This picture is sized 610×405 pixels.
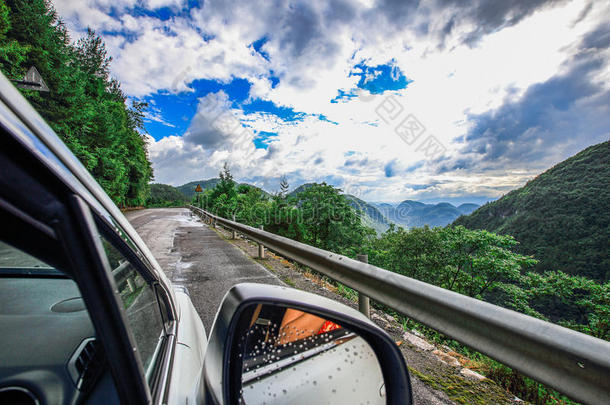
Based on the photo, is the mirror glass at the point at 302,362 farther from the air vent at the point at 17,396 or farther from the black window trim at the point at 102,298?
the air vent at the point at 17,396

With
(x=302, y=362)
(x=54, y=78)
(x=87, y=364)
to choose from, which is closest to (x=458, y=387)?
(x=302, y=362)

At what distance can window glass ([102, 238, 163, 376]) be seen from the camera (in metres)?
0.79

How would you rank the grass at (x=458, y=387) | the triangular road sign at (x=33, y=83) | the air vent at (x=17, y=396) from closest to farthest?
the air vent at (x=17, y=396)
the triangular road sign at (x=33, y=83)
the grass at (x=458, y=387)

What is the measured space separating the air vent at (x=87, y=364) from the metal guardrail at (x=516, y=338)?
5.51 ft

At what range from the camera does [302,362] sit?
0.93 m

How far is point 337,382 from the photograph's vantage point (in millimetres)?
934

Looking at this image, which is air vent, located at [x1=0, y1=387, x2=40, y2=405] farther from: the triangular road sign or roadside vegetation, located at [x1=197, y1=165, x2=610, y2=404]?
roadside vegetation, located at [x1=197, y1=165, x2=610, y2=404]

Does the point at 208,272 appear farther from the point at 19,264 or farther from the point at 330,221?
the point at 330,221

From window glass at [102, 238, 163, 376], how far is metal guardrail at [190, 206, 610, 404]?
161cm

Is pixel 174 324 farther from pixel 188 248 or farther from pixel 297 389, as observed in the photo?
pixel 188 248

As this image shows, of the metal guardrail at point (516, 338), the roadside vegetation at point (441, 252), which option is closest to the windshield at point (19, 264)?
the metal guardrail at point (516, 338)

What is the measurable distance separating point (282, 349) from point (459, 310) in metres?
1.23

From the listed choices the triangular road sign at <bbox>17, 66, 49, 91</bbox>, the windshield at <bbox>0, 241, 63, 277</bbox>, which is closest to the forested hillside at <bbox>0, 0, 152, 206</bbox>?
the triangular road sign at <bbox>17, 66, 49, 91</bbox>

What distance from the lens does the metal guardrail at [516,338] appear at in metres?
0.99
